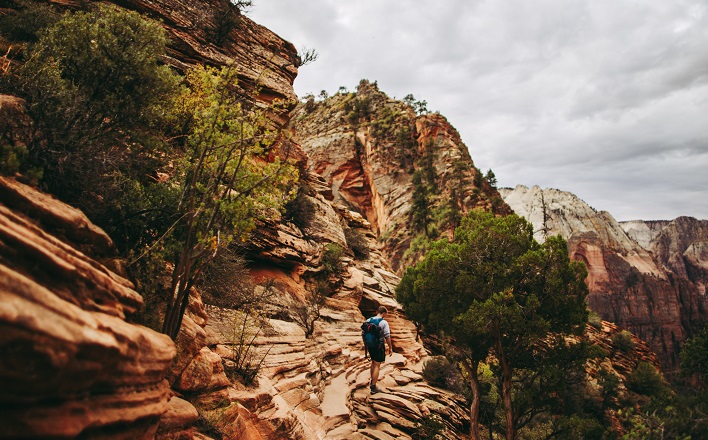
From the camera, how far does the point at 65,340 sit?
2.81 m

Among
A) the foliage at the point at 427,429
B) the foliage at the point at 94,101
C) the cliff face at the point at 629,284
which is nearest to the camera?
the foliage at the point at 94,101

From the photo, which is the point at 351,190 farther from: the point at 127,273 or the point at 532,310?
the point at 127,273

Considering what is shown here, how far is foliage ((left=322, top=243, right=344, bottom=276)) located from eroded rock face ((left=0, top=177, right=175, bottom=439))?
1486 cm

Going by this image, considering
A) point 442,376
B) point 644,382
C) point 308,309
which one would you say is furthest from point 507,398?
point 644,382

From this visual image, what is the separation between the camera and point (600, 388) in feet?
97.9

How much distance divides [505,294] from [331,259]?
973cm

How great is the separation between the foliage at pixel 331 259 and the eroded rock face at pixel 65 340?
48.8 feet

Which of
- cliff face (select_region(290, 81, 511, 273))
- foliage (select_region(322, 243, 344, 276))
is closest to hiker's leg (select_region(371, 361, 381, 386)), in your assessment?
foliage (select_region(322, 243, 344, 276))

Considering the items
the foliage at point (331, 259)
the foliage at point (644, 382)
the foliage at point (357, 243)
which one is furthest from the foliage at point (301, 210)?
the foliage at point (644, 382)

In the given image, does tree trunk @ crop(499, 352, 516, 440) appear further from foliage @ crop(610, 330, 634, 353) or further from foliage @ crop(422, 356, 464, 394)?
foliage @ crop(610, 330, 634, 353)

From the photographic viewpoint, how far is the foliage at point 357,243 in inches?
1035

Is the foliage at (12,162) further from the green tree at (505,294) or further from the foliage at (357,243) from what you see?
the foliage at (357,243)

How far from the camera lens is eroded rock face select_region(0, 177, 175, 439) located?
2645 mm

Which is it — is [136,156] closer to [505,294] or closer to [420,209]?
[505,294]
